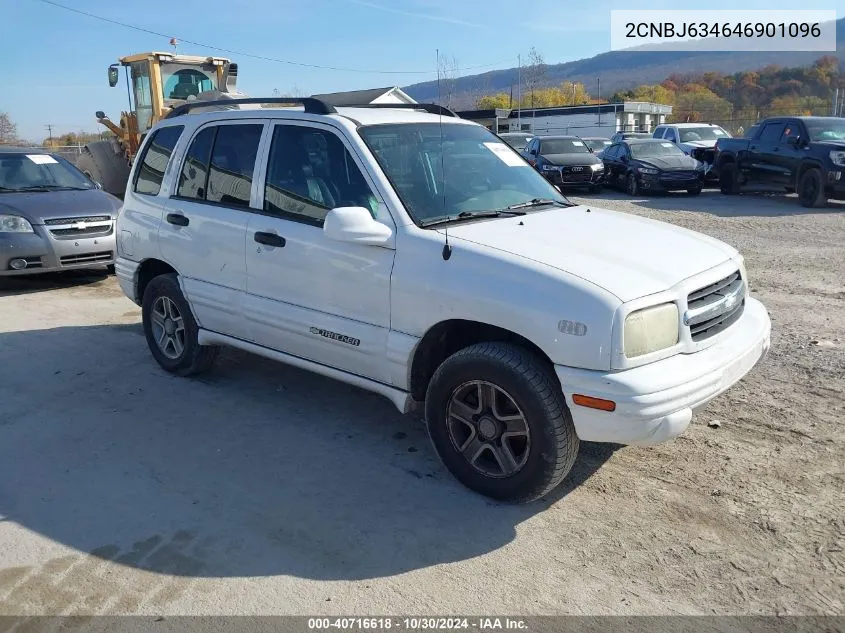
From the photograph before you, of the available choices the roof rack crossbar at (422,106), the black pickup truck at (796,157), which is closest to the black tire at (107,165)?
the roof rack crossbar at (422,106)

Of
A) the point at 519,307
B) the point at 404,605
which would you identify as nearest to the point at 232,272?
the point at 519,307

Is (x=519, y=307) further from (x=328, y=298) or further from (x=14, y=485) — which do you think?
(x=14, y=485)

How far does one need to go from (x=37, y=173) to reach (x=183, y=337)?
6006mm

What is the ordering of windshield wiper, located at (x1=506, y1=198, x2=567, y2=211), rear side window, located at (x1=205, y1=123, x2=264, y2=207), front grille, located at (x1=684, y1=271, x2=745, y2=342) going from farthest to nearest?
rear side window, located at (x1=205, y1=123, x2=264, y2=207) < windshield wiper, located at (x1=506, y1=198, x2=567, y2=211) < front grille, located at (x1=684, y1=271, x2=745, y2=342)

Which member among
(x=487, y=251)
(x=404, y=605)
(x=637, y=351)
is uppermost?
(x=487, y=251)

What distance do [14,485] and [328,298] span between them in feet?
6.60

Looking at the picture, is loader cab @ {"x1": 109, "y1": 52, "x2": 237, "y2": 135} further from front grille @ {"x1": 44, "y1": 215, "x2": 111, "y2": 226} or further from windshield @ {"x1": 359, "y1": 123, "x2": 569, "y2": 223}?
windshield @ {"x1": 359, "y1": 123, "x2": 569, "y2": 223}

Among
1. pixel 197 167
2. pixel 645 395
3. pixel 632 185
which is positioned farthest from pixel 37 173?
pixel 632 185

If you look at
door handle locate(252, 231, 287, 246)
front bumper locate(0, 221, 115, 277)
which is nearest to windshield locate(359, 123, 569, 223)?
door handle locate(252, 231, 287, 246)

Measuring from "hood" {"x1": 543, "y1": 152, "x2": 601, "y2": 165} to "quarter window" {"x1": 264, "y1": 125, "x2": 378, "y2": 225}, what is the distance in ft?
50.0

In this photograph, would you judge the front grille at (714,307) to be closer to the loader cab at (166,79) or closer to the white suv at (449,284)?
the white suv at (449,284)

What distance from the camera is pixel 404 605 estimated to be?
9.84 ft

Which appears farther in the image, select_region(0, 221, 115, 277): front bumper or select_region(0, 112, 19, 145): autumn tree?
select_region(0, 112, 19, 145): autumn tree

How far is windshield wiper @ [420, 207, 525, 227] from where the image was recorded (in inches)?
159
